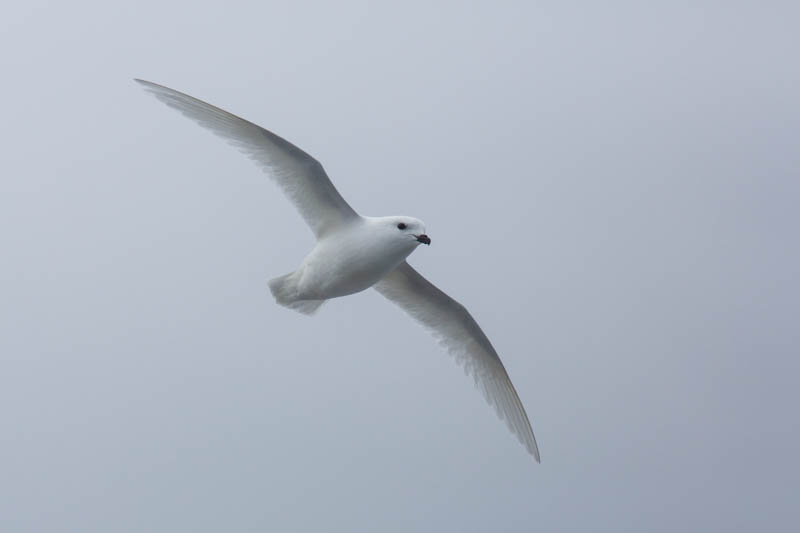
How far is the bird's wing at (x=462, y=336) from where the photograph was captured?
15.1 meters

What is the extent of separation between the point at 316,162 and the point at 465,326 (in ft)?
11.2

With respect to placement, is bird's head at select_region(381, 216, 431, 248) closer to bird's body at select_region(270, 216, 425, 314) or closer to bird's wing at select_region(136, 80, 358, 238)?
bird's body at select_region(270, 216, 425, 314)

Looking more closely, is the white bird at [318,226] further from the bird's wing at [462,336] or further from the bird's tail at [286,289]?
the bird's wing at [462,336]

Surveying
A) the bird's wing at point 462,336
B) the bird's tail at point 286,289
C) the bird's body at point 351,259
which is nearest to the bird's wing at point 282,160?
the bird's body at point 351,259

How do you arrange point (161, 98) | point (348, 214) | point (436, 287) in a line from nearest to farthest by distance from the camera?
point (161, 98), point (348, 214), point (436, 287)

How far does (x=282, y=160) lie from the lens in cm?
1320

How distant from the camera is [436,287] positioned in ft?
49.1

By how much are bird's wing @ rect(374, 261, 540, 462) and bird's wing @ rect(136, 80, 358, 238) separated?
1.68 metres

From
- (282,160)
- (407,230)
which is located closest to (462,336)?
(407,230)

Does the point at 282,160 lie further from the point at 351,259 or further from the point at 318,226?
the point at 351,259

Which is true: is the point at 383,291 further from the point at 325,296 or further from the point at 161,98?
the point at 161,98

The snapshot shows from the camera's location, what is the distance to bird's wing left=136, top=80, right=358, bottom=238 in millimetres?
12773

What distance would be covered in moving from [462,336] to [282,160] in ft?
12.3

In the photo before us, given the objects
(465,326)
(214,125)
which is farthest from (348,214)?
(465,326)
